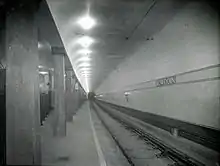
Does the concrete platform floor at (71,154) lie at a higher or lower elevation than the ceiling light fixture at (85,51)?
lower

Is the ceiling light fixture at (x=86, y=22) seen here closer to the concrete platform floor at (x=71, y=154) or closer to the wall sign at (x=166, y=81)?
the wall sign at (x=166, y=81)

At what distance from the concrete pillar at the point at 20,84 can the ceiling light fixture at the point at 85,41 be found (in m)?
5.85

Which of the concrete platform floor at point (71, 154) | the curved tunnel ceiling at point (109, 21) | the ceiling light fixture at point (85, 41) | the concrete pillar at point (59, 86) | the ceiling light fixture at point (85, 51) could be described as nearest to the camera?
the concrete platform floor at point (71, 154)

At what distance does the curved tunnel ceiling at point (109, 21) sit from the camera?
5891 millimetres

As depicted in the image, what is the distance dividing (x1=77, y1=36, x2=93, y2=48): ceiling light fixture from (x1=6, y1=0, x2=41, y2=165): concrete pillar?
19.2ft

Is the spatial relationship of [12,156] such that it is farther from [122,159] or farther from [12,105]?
[122,159]

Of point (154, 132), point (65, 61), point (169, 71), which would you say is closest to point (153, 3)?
point (169, 71)

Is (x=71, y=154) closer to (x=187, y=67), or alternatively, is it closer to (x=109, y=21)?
(x=187, y=67)

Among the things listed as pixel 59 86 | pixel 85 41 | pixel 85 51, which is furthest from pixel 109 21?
pixel 85 51

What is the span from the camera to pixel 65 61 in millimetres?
10031

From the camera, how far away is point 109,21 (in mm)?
7422

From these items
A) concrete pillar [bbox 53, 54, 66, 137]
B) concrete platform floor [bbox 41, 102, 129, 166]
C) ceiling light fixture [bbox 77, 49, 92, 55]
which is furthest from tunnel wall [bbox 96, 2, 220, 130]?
concrete pillar [bbox 53, 54, 66, 137]

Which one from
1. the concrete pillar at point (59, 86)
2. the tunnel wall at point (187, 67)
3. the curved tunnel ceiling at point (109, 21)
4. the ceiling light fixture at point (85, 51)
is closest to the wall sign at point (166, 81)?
the tunnel wall at point (187, 67)

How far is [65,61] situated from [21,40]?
21.0 ft
